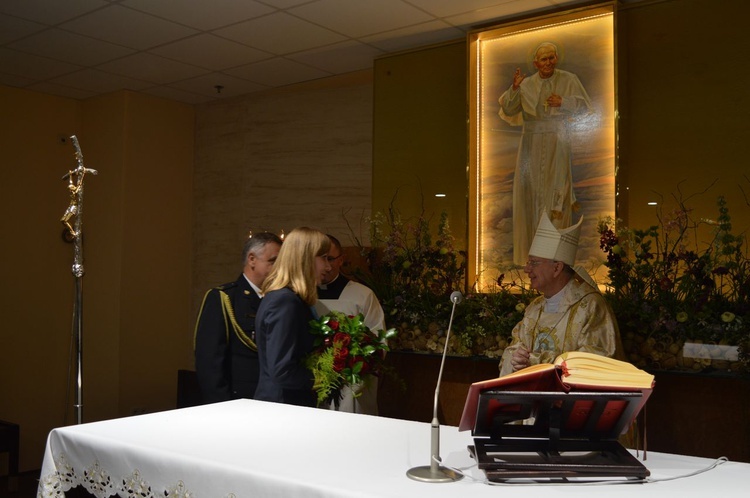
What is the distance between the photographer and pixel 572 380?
7.15ft

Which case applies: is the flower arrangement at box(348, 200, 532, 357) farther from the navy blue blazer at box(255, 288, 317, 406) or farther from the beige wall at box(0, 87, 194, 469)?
the beige wall at box(0, 87, 194, 469)

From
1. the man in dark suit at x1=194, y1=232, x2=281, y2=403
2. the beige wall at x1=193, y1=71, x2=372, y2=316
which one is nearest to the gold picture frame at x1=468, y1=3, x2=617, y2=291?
the beige wall at x1=193, y1=71, x2=372, y2=316

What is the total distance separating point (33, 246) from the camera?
742cm

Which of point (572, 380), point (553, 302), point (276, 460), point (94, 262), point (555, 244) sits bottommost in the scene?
point (276, 460)

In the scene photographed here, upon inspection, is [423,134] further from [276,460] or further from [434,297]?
[276,460]

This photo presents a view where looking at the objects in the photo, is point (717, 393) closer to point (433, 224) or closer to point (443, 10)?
→ point (433, 224)

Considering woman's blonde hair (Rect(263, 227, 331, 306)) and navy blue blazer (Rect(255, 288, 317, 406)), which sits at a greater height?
woman's blonde hair (Rect(263, 227, 331, 306))

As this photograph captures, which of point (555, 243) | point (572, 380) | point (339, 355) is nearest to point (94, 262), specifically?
point (339, 355)

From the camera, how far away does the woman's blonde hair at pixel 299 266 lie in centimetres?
360

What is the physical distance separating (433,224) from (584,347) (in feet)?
7.30

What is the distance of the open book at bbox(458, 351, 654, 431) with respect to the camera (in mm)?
2154

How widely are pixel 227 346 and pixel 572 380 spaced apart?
2444 millimetres

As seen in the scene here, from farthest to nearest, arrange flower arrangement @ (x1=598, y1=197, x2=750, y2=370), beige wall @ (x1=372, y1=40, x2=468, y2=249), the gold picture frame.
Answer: beige wall @ (x1=372, y1=40, x2=468, y2=249), the gold picture frame, flower arrangement @ (x1=598, y1=197, x2=750, y2=370)

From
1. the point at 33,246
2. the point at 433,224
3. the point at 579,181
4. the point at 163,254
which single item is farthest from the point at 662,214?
the point at 33,246
